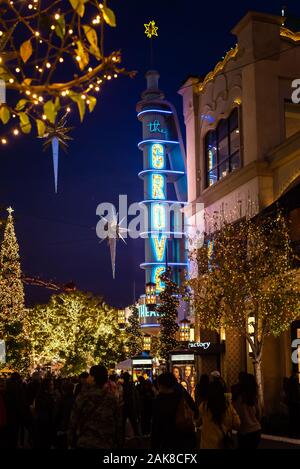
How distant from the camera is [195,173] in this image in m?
35.4

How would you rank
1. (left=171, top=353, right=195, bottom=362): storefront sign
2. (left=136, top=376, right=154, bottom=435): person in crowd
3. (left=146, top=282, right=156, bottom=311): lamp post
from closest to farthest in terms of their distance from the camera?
(left=136, top=376, right=154, bottom=435): person in crowd → (left=171, top=353, right=195, bottom=362): storefront sign → (left=146, top=282, right=156, bottom=311): lamp post

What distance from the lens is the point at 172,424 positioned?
8180 mm

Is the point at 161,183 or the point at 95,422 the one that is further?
the point at 161,183

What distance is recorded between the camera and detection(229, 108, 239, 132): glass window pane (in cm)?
3116

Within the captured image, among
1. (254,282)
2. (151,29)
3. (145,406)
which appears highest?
(151,29)

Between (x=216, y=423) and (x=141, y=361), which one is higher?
(x=141, y=361)

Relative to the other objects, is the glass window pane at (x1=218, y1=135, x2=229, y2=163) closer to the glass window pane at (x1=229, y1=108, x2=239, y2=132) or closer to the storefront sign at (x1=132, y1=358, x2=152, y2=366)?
the glass window pane at (x1=229, y1=108, x2=239, y2=132)

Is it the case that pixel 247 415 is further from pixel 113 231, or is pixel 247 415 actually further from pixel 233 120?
pixel 113 231

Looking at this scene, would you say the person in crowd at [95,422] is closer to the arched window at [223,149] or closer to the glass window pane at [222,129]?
the arched window at [223,149]

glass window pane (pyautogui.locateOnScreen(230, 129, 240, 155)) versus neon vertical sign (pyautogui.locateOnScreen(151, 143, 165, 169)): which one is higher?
neon vertical sign (pyautogui.locateOnScreen(151, 143, 165, 169))

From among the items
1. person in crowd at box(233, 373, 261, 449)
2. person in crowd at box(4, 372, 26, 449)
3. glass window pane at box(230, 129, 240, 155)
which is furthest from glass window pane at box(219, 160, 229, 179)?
person in crowd at box(233, 373, 261, 449)

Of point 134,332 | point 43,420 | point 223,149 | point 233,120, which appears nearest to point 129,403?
point 43,420

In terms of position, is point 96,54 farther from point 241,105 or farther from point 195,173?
point 195,173

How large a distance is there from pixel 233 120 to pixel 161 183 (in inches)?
940
